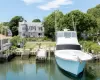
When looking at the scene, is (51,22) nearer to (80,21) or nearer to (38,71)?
(80,21)

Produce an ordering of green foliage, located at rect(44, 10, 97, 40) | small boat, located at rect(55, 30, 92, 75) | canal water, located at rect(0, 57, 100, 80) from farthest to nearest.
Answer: green foliage, located at rect(44, 10, 97, 40), canal water, located at rect(0, 57, 100, 80), small boat, located at rect(55, 30, 92, 75)

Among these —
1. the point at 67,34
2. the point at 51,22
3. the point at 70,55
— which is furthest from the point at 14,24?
the point at 70,55

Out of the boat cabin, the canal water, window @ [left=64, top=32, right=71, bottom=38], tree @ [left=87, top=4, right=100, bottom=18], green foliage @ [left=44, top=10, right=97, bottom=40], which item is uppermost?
tree @ [left=87, top=4, right=100, bottom=18]

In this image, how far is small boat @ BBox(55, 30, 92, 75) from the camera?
2458 cm

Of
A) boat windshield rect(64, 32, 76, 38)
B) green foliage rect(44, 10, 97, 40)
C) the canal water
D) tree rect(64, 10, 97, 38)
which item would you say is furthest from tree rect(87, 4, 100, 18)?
the canal water

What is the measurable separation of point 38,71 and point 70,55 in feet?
19.6

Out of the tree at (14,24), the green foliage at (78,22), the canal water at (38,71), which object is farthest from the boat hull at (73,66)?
the tree at (14,24)

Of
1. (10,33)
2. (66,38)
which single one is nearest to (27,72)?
(66,38)

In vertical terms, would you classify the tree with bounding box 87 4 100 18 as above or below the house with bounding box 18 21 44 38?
above

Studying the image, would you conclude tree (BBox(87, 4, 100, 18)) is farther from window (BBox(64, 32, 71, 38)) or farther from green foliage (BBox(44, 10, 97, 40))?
window (BBox(64, 32, 71, 38))

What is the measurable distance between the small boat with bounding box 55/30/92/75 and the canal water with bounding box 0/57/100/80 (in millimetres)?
1128

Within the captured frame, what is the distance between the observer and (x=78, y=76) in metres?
25.2

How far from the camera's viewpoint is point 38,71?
1187 inches

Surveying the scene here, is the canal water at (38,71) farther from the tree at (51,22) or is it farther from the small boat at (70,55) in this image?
the tree at (51,22)
